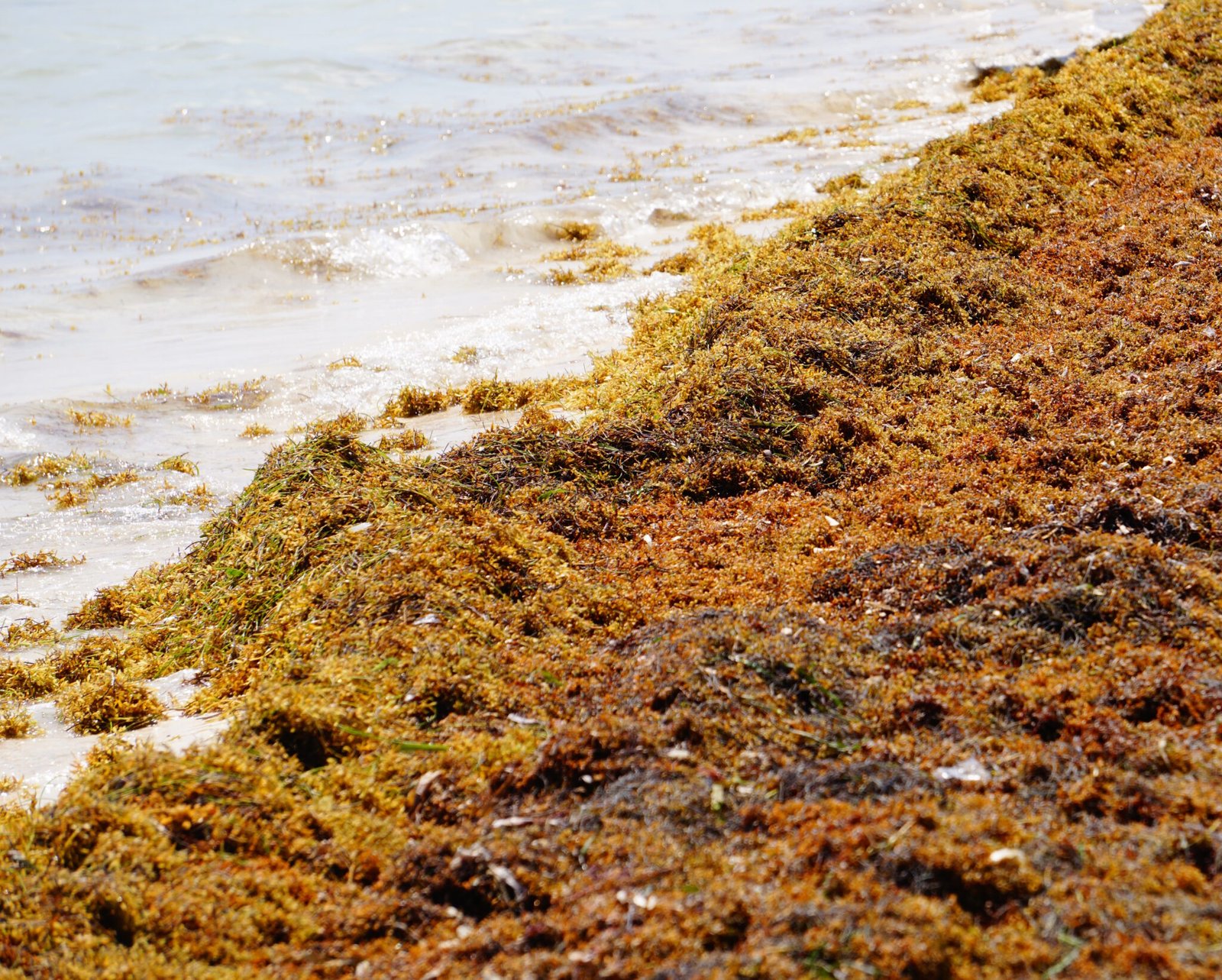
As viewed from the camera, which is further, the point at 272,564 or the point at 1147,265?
the point at 1147,265

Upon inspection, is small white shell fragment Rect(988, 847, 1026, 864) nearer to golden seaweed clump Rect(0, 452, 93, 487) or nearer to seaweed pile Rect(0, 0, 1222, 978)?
seaweed pile Rect(0, 0, 1222, 978)

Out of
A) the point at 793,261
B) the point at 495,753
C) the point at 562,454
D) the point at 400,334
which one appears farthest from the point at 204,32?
the point at 495,753

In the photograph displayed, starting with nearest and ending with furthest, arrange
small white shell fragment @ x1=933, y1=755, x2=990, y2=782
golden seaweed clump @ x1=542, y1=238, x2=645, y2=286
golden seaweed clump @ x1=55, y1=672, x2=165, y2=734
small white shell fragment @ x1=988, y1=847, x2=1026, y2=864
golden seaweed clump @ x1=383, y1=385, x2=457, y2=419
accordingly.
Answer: small white shell fragment @ x1=988, y1=847, x2=1026, y2=864, small white shell fragment @ x1=933, y1=755, x2=990, y2=782, golden seaweed clump @ x1=55, y1=672, x2=165, y2=734, golden seaweed clump @ x1=383, y1=385, x2=457, y2=419, golden seaweed clump @ x1=542, y1=238, x2=645, y2=286

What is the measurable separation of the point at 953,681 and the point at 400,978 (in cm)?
181

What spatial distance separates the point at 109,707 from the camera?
12.9 ft

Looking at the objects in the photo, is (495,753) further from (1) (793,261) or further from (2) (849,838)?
(1) (793,261)

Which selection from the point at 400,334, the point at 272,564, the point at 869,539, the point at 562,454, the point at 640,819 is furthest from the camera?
the point at 400,334

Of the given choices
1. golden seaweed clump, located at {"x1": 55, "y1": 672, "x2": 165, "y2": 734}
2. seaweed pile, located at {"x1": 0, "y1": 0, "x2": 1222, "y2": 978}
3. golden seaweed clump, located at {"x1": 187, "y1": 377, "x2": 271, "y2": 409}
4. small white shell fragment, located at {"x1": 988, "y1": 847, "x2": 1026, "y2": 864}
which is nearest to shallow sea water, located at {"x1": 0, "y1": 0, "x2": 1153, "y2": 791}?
golden seaweed clump, located at {"x1": 187, "y1": 377, "x2": 271, "y2": 409}

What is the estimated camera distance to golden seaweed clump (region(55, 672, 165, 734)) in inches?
153

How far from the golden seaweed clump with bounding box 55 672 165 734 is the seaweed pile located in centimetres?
22

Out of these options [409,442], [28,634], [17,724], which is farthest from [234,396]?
[17,724]

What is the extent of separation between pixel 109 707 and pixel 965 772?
3.02 meters

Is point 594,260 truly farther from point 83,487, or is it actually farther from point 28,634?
point 28,634

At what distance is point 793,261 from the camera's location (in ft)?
24.6
